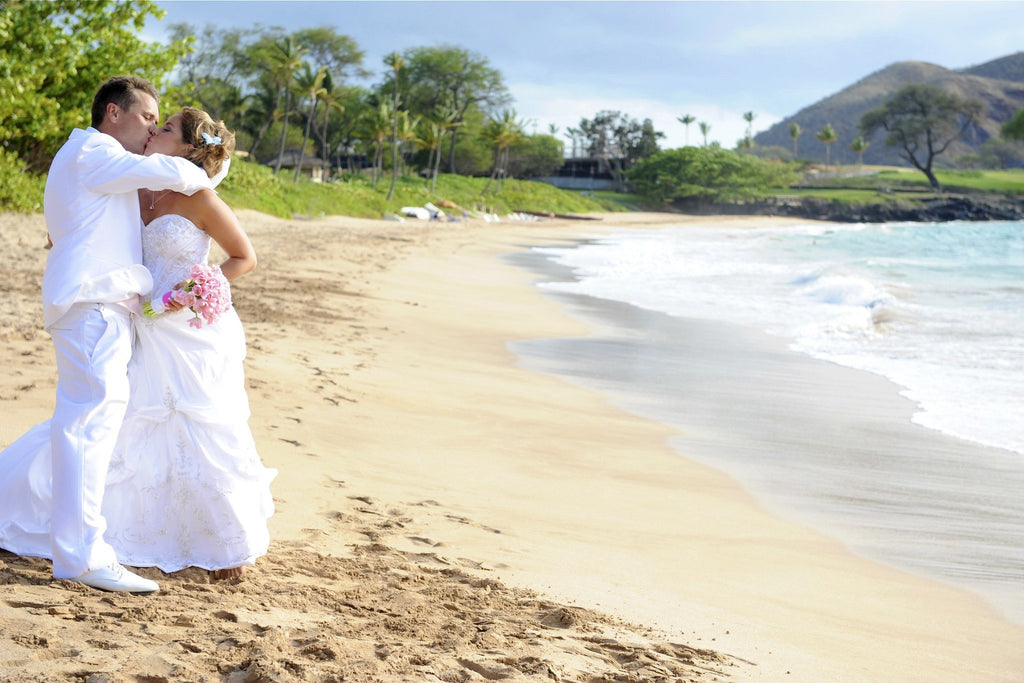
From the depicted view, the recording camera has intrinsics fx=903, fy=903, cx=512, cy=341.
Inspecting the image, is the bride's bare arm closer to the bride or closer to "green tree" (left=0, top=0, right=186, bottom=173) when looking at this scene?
the bride

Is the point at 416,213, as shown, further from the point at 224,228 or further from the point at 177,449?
the point at 177,449

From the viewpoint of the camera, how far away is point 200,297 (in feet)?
10.1

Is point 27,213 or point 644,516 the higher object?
point 27,213

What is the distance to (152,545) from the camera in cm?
321

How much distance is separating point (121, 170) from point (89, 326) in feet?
1.70

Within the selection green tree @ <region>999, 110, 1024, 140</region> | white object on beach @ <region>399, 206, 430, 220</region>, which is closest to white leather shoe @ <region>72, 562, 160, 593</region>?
white object on beach @ <region>399, 206, 430, 220</region>

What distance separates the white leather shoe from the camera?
2936 millimetres

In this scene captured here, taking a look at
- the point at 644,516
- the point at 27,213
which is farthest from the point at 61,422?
the point at 27,213

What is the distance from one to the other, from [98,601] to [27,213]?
1454cm

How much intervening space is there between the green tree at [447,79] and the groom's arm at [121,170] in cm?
7533

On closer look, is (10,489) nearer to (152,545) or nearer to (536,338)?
(152,545)

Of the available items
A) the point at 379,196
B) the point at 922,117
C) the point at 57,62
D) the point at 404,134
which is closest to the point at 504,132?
the point at 404,134

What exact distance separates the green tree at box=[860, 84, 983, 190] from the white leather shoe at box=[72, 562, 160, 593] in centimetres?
13045

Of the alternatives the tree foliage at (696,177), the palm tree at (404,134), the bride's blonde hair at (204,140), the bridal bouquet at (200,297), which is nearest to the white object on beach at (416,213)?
the palm tree at (404,134)
